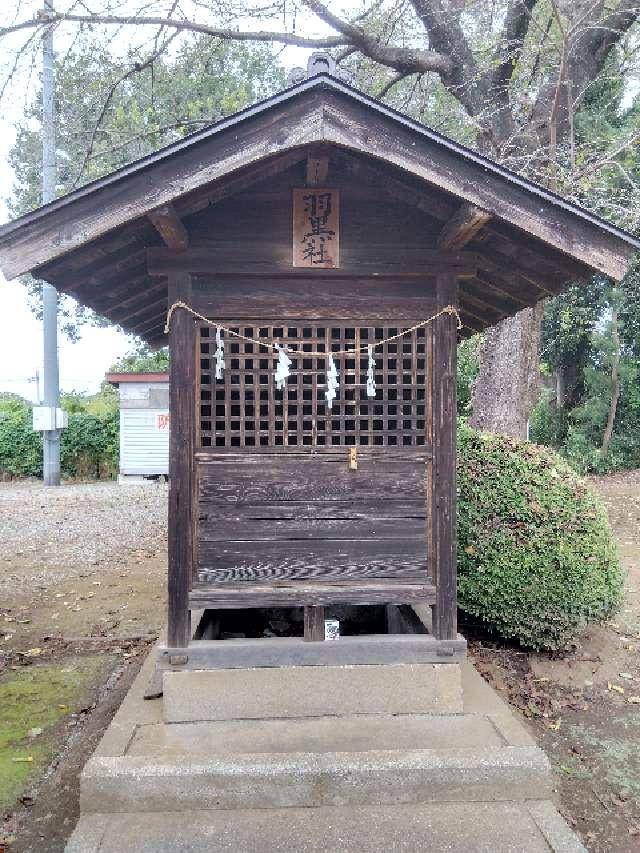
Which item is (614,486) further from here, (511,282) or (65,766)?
(65,766)

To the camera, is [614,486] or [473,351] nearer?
[614,486]

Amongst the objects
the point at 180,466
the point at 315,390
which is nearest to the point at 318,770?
the point at 180,466

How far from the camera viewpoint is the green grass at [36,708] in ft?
13.1

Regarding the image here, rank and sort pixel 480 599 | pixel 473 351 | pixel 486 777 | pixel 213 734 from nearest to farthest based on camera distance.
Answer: pixel 486 777, pixel 213 734, pixel 480 599, pixel 473 351

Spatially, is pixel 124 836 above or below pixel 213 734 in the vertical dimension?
below

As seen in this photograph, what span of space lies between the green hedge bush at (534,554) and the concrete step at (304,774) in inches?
78.0

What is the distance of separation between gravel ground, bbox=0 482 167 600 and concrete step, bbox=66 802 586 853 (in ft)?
18.9

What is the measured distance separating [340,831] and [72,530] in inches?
393

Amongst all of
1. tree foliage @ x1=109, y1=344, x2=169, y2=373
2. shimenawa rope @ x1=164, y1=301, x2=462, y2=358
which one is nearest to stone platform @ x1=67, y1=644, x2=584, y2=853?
shimenawa rope @ x1=164, y1=301, x2=462, y2=358

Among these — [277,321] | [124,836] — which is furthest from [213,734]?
[277,321]

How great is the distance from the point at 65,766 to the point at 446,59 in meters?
10.4

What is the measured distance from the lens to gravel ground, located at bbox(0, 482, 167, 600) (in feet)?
30.7

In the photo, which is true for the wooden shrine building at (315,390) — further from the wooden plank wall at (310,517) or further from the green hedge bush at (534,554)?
the green hedge bush at (534,554)

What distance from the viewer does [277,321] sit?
13.0ft
